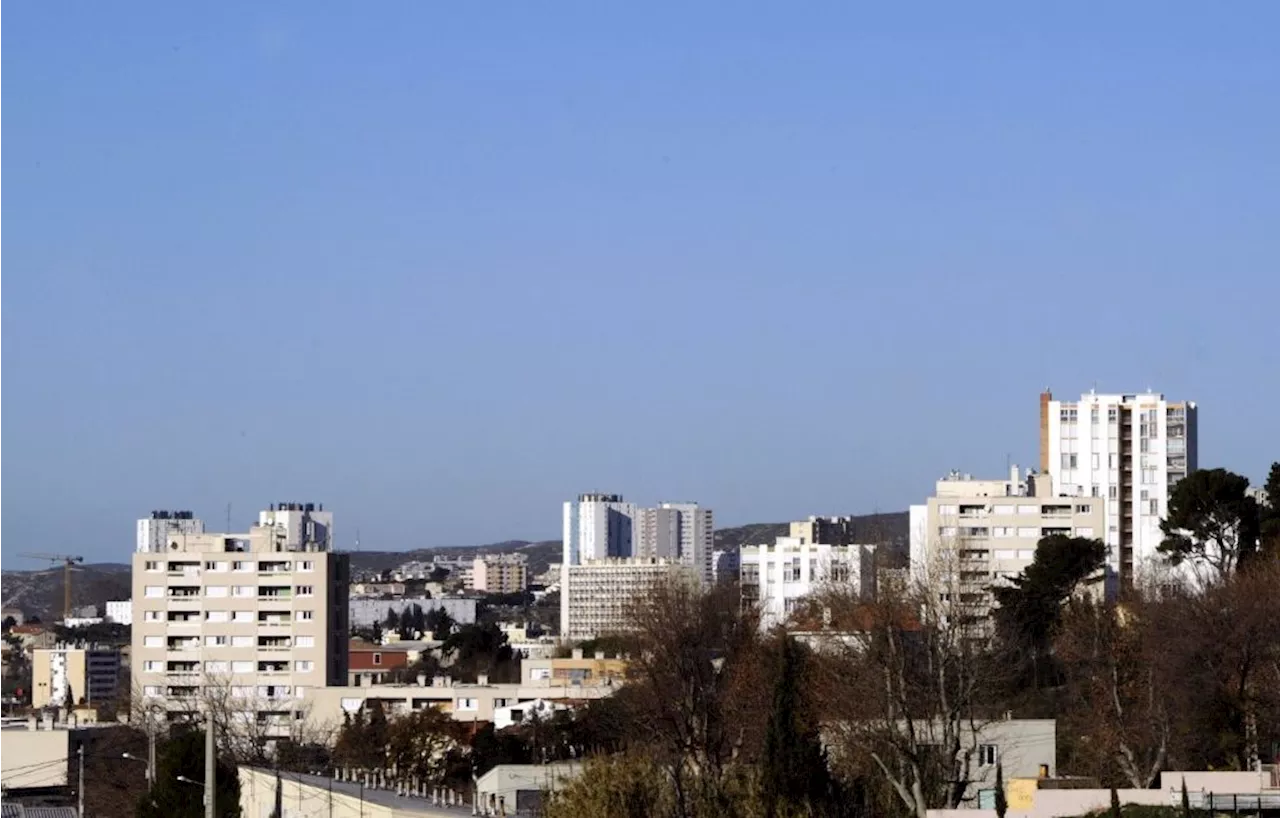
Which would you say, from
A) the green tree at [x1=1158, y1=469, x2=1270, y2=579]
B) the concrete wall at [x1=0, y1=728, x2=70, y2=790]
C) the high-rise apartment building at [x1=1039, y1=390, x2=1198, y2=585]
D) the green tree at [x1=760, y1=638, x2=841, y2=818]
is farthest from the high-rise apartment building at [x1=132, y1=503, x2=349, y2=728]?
the green tree at [x1=760, y1=638, x2=841, y2=818]

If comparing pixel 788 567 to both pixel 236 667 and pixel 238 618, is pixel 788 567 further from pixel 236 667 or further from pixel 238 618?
pixel 236 667

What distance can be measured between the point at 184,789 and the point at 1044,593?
126 feet

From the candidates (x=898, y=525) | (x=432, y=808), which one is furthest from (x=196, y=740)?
(x=898, y=525)

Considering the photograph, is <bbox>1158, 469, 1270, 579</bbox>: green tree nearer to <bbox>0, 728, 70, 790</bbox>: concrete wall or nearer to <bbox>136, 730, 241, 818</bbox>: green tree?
<bbox>136, 730, 241, 818</bbox>: green tree

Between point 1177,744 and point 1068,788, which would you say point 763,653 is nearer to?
point 1177,744

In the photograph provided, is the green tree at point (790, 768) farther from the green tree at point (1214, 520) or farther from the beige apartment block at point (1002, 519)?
the beige apartment block at point (1002, 519)

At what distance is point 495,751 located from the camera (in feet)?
232

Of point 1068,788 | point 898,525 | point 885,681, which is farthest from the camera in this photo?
point 898,525

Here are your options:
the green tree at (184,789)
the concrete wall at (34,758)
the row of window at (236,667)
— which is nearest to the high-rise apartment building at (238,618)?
the row of window at (236,667)

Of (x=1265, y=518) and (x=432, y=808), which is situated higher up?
(x=1265, y=518)

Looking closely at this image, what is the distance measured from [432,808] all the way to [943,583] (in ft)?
82.1

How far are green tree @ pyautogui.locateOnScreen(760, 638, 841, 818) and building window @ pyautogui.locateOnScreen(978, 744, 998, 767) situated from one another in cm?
1202

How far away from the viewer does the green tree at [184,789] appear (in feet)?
160

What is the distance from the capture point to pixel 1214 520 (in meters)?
76.4
